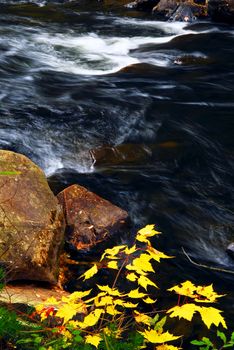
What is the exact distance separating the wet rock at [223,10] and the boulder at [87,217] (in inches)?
408

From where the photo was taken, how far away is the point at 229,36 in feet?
→ 43.3

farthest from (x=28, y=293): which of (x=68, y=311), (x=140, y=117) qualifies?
(x=140, y=117)

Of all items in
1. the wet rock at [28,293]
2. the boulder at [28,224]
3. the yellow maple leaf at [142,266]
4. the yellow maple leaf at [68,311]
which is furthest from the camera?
the boulder at [28,224]

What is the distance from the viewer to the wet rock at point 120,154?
6.98 meters

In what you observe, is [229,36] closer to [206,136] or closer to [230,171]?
[206,136]

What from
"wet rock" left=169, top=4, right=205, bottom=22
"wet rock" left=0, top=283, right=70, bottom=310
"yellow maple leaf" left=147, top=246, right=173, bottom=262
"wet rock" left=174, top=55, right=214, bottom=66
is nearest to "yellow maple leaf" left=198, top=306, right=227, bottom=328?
"yellow maple leaf" left=147, top=246, right=173, bottom=262

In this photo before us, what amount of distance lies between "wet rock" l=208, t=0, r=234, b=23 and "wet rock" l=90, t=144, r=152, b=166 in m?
8.40

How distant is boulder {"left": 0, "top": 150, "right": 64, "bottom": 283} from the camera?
172 inches

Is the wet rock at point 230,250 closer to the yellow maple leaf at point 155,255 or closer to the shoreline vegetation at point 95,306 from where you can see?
the shoreline vegetation at point 95,306

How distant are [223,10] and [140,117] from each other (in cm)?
748

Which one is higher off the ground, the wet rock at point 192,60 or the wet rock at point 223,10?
the wet rock at point 223,10

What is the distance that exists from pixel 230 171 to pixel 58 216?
3150 millimetres

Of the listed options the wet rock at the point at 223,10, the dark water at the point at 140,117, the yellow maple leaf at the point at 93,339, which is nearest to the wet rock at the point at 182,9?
the wet rock at the point at 223,10

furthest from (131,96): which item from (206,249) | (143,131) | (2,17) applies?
(2,17)
